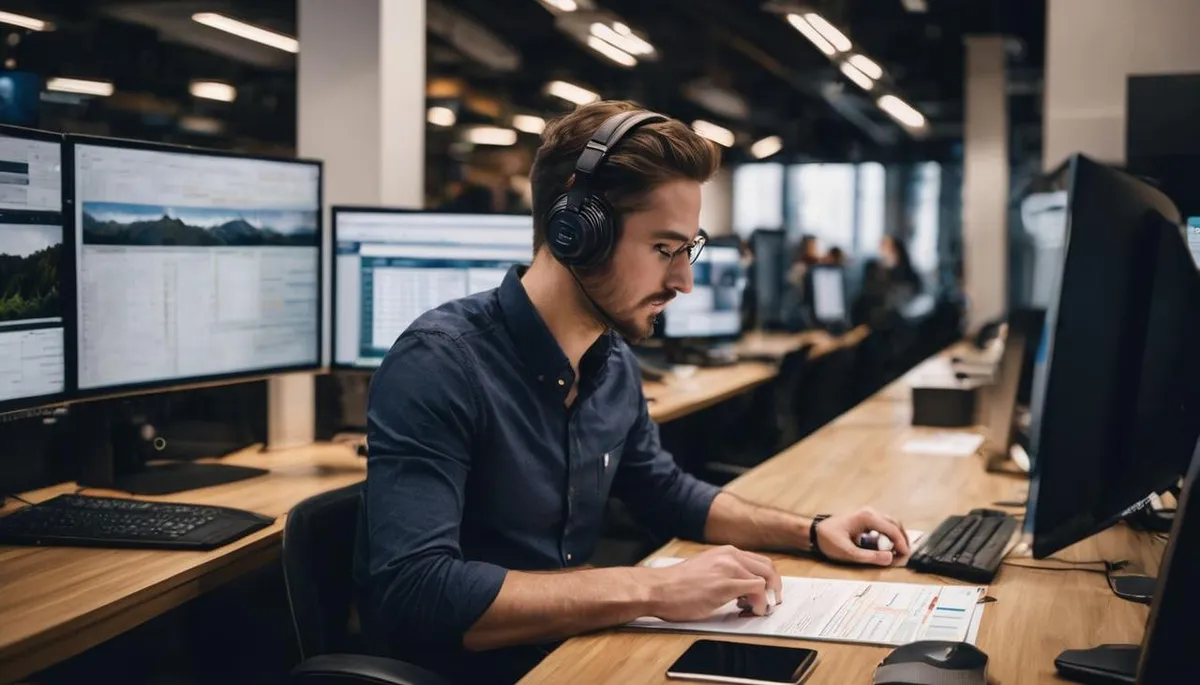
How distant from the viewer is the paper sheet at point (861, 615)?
1.35 m

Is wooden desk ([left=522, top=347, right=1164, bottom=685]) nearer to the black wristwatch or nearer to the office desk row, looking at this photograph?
the black wristwatch

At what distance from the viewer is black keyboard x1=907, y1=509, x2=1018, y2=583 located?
163cm

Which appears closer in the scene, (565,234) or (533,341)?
(565,234)

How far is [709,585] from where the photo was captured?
1360mm

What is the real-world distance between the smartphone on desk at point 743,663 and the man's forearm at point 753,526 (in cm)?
49

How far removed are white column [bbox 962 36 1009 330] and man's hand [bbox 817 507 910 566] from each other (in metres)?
8.00

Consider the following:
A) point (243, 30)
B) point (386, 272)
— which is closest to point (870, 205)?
point (243, 30)

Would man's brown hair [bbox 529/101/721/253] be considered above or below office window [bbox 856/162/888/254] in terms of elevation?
below

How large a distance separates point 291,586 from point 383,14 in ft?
7.13

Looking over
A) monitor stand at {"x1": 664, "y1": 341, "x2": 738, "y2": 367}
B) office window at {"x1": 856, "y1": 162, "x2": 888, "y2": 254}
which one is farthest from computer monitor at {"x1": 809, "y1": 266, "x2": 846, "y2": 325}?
office window at {"x1": 856, "y1": 162, "x2": 888, "y2": 254}

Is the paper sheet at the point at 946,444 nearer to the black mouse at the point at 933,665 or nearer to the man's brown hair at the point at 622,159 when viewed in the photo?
the man's brown hair at the point at 622,159

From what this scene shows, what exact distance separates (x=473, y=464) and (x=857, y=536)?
2.13ft

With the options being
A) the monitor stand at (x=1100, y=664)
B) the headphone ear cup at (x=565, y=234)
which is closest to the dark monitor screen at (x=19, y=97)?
the headphone ear cup at (x=565, y=234)

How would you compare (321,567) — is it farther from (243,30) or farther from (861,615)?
(243,30)
